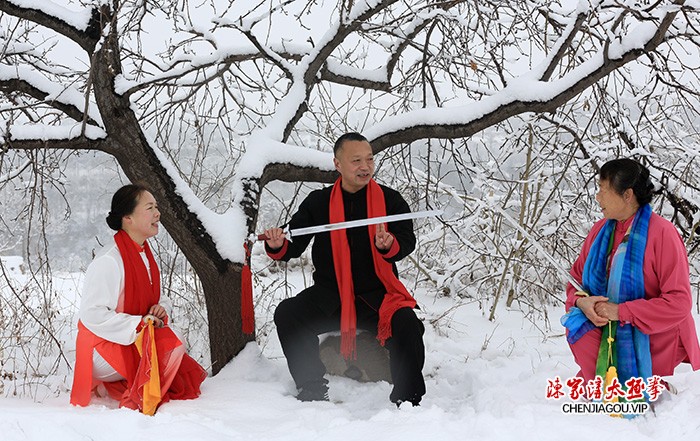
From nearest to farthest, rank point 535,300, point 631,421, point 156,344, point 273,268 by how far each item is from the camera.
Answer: point 631,421 < point 156,344 < point 535,300 < point 273,268

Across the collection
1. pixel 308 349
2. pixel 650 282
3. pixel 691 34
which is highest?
pixel 691 34

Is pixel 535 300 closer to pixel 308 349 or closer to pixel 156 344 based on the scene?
pixel 308 349

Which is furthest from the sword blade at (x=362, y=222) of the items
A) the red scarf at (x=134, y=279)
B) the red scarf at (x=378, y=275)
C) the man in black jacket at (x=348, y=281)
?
the red scarf at (x=134, y=279)

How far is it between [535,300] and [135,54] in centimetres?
336

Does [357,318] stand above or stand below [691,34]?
below

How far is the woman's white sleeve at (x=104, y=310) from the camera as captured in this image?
101 inches

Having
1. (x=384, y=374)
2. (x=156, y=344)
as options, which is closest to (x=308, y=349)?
(x=384, y=374)

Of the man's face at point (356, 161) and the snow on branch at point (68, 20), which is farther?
the snow on branch at point (68, 20)

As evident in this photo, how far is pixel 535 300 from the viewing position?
4.88 metres

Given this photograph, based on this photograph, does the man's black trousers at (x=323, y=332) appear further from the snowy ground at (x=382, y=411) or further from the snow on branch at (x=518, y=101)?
the snow on branch at (x=518, y=101)

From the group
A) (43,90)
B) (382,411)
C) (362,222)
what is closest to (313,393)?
(382,411)

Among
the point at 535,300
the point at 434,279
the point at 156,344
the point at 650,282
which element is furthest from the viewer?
the point at 434,279

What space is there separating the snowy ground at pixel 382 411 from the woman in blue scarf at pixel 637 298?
0.18m

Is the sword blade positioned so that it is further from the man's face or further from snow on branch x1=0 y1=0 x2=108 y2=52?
snow on branch x1=0 y1=0 x2=108 y2=52
